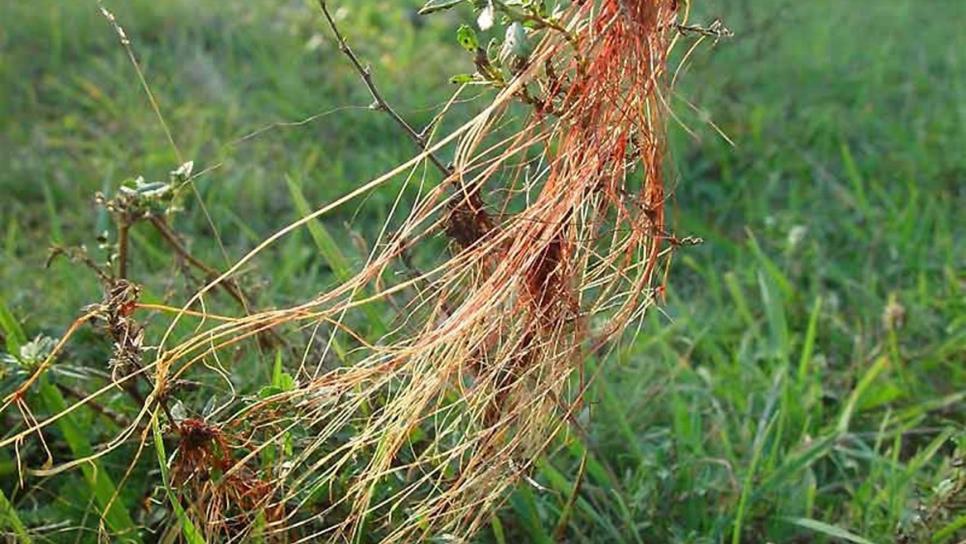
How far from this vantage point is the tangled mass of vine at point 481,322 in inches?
51.3

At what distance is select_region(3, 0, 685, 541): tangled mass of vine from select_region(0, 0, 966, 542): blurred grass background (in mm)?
122

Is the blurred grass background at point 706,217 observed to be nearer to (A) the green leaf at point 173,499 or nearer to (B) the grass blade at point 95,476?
(B) the grass blade at point 95,476

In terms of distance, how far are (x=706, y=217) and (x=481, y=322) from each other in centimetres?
168

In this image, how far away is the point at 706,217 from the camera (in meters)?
2.95

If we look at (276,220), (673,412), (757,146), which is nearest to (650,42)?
(673,412)

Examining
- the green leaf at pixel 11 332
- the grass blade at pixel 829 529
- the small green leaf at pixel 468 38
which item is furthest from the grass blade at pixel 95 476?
the grass blade at pixel 829 529

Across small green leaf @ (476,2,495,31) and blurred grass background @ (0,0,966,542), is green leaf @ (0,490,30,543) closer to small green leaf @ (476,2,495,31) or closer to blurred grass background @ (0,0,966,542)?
blurred grass background @ (0,0,966,542)

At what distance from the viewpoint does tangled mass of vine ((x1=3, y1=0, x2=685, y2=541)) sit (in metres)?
1.30

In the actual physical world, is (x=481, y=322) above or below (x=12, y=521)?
above

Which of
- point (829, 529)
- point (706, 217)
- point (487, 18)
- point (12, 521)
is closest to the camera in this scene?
point (487, 18)

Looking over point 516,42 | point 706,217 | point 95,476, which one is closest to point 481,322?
point 516,42

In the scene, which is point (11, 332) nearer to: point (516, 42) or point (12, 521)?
point (12, 521)

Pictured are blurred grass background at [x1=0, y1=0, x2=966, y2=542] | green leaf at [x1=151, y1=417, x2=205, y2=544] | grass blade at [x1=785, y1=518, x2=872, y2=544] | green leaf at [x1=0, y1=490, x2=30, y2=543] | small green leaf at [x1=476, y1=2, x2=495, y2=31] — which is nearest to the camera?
small green leaf at [x1=476, y1=2, x2=495, y2=31]

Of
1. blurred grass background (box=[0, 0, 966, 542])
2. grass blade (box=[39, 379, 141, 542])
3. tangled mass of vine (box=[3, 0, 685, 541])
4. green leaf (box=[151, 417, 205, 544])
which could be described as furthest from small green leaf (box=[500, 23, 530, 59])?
grass blade (box=[39, 379, 141, 542])
